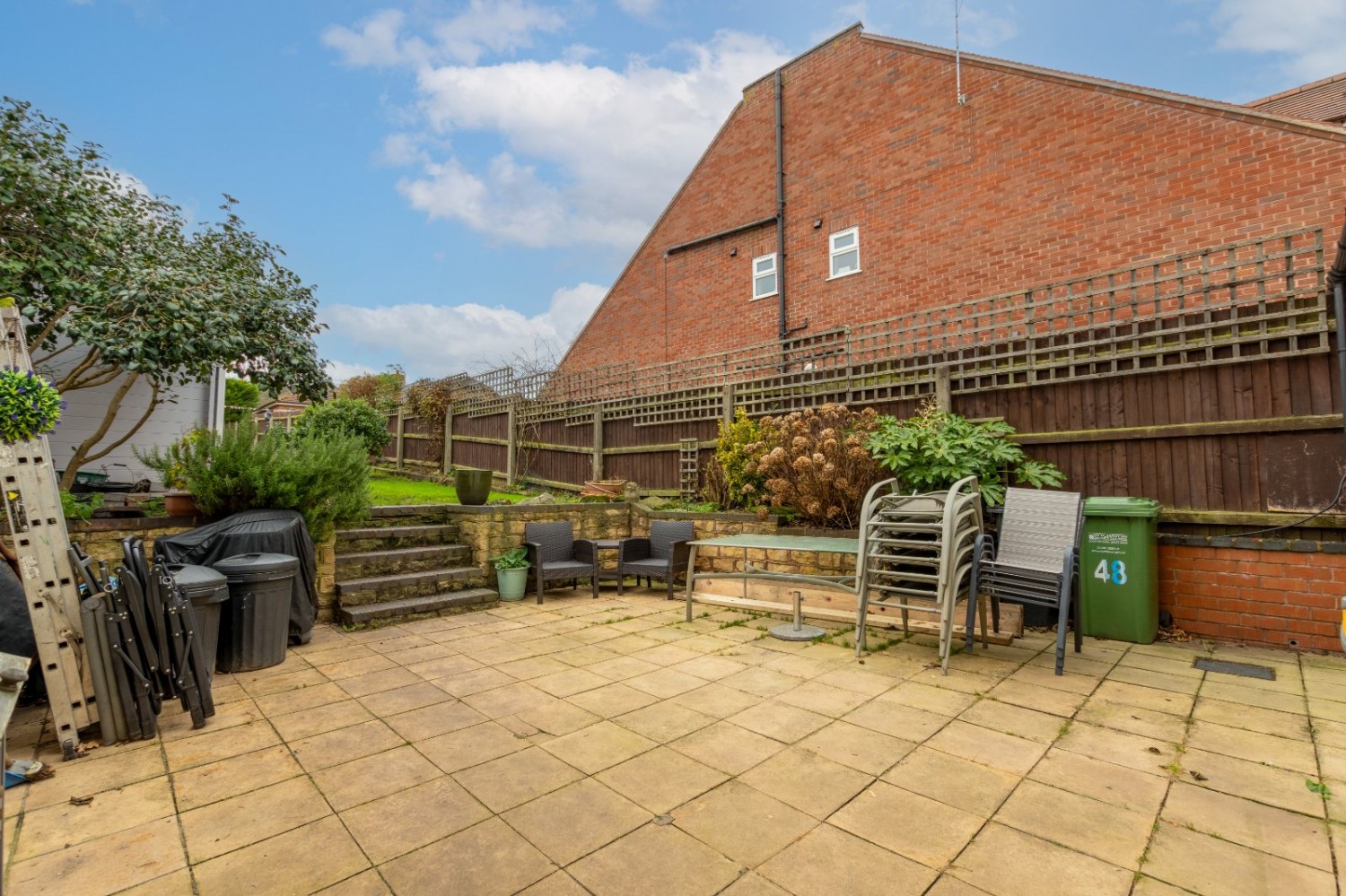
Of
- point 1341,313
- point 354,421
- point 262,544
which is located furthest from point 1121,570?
point 354,421

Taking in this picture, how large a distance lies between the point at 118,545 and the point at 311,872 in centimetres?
395

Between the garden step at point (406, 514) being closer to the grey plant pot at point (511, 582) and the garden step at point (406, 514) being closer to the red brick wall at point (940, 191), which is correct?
the grey plant pot at point (511, 582)

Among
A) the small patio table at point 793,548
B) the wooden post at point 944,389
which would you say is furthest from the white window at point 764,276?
the small patio table at point 793,548

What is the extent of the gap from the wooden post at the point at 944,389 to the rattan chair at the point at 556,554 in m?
3.81

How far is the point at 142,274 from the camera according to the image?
504 cm

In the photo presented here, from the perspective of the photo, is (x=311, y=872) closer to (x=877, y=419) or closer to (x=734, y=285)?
(x=877, y=419)

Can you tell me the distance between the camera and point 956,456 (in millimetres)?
5434

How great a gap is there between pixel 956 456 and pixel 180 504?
6.37 m

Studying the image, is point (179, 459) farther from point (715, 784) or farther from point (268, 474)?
point (715, 784)

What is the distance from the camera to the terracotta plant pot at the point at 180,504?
4.83 meters

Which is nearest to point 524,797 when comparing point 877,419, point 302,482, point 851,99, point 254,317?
point 302,482

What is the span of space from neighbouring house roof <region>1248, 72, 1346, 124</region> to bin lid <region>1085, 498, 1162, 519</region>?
9.07 meters

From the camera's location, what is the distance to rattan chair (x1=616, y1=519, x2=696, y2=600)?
6.55m

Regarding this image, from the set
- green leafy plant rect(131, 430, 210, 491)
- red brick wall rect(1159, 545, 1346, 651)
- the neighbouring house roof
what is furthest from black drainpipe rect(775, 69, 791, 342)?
green leafy plant rect(131, 430, 210, 491)
